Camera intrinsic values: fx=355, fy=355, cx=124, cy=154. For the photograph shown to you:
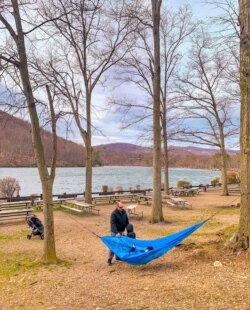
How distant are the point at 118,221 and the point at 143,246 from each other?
1.08 m

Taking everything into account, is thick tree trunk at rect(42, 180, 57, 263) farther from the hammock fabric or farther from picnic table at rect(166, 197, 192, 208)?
picnic table at rect(166, 197, 192, 208)

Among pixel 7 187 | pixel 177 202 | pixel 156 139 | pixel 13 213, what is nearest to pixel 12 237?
pixel 13 213

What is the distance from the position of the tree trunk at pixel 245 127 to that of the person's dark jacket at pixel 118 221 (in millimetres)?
2516

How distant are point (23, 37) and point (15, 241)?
6.52 meters

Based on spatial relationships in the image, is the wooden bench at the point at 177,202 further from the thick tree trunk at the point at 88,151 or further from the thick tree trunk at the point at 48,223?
the thick tree trunk at the point at 48,223

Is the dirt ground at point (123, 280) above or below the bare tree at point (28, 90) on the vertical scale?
below

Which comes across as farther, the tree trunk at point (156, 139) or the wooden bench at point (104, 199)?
the wooden bench at point (104, 199)

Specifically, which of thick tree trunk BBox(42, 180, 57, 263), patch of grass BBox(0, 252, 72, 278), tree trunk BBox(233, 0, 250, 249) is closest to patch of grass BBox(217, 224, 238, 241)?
tree trunk BBox(233, 0, 250, 249)

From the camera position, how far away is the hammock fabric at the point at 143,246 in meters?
7.02

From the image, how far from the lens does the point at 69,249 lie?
33.1 feet

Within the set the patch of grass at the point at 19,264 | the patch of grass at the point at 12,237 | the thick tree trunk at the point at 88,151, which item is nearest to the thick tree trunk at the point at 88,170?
the thick tree trunk at the point at 88,151

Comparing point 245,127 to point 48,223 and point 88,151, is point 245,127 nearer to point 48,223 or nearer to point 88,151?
point 48,223

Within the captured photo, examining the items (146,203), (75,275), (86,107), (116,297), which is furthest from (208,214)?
(116,297)

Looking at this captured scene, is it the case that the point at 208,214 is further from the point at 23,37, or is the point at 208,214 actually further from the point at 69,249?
the point at 23,37
